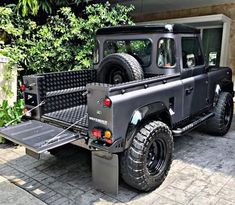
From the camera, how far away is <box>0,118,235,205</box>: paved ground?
9.59ft

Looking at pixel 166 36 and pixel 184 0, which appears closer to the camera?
pixel 166 36

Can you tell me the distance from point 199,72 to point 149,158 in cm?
181

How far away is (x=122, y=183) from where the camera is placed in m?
3.26

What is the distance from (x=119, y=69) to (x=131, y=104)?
3.43 ft

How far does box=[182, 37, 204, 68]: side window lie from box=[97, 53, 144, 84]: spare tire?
31.0 inches

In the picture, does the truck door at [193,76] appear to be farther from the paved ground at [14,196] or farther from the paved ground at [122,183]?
the paved ground at [14,196]

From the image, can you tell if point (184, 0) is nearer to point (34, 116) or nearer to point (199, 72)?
point (199, 72)

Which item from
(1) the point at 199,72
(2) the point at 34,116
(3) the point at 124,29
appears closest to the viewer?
(2) the point at 34,116

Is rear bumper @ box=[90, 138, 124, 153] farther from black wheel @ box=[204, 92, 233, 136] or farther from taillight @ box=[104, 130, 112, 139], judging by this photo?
black wheel @ box=[204, 92, 233, 136]

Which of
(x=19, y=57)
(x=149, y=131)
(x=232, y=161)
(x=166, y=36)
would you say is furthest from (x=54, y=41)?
(x=232, y=161)

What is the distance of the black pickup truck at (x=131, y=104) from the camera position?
2.65 metres

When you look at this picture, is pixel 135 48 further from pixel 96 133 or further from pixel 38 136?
pixel 38 136

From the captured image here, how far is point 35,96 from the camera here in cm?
336

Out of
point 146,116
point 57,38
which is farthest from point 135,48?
point 57,38
